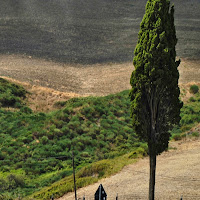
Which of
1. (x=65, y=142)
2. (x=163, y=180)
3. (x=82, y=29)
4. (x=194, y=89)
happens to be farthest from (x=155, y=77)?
(x=82, y=29)

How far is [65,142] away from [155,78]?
14.9 meters

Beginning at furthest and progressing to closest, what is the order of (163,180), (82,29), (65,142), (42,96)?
(82,29) → (42,96) → (65,142) → (163,180)

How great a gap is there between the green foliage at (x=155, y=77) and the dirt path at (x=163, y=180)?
4399 mm

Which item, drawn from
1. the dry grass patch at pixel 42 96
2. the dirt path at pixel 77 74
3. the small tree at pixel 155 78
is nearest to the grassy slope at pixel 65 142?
the dry grass patch at pixel 42 96

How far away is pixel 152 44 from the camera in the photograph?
53.3 ft

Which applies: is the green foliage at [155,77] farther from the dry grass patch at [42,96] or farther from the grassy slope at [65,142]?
the dry grass patch at [42,96]

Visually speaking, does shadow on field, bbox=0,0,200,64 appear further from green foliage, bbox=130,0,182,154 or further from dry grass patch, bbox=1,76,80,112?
green foliage, bbox=130,0,182,154

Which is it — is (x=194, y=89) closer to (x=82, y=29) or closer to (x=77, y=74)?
(x=77, y=74)

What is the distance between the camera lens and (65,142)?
30094mm

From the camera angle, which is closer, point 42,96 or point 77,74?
point 42,96

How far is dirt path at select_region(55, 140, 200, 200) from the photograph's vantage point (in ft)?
68.2

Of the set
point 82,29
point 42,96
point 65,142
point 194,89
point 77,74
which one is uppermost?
point 82,29

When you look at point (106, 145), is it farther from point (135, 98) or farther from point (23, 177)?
point (135, 98)

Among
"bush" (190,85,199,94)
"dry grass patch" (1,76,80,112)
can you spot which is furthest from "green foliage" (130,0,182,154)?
"bush" (190,85,199,94)
